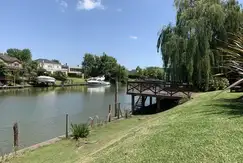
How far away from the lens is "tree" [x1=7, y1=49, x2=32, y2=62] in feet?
312

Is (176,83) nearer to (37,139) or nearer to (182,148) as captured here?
(37,139)

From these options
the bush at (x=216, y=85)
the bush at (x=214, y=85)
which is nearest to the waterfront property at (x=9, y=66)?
the bush at (x=214, y=85)

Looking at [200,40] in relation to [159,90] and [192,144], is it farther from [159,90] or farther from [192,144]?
[192,144]

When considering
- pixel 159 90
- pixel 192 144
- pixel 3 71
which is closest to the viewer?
pixel 192 144

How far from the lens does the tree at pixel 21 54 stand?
95.2m

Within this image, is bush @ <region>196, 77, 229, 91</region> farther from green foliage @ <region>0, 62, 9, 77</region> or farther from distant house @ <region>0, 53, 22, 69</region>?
distant house @ <region>0, 53, 22, 69</region>

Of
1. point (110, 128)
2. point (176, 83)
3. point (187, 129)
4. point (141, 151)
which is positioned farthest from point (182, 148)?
point (176, 83)

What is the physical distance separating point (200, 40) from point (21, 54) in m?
83.2

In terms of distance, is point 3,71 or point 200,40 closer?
point 200,40

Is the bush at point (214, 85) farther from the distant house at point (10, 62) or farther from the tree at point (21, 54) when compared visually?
the tree at point (21, 54)

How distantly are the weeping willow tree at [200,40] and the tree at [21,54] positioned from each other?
7801cm

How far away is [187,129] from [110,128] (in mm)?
8518

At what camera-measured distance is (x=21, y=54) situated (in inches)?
3807

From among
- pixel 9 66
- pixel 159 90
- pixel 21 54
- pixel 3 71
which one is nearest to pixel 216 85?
pixel 159 90
